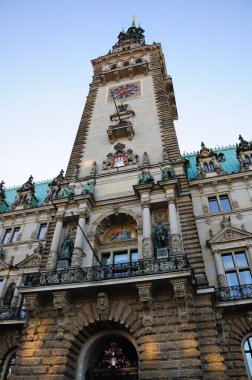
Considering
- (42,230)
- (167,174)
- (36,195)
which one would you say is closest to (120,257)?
(167,174)

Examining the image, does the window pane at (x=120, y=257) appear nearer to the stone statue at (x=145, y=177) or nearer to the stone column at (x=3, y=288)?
the stone statue at (x=145, y=177)

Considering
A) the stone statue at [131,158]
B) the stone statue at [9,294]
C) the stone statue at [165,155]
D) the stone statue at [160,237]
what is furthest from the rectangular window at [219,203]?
the stone statue at [9,294]

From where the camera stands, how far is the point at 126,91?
31.4m

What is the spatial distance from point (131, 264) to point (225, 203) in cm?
872

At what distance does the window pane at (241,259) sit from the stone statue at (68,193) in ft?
35.3

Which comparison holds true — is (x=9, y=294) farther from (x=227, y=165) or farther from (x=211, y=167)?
(x=227, y=165)

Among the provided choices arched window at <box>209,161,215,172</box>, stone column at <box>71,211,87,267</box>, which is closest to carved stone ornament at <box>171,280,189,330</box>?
stone column at <box>71,211,87,267</box>

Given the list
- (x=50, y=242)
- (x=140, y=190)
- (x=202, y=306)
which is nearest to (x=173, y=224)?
(x=140, y=190)

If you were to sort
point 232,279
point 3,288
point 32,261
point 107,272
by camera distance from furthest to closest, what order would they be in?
point 32,261 → point 3,288 → point 232,279 → point 107,272

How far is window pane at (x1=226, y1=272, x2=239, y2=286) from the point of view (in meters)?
17.0

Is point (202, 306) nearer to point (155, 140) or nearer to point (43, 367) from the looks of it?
point (43, 367)

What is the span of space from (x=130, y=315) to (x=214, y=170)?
13258 mm

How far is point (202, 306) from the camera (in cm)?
1417

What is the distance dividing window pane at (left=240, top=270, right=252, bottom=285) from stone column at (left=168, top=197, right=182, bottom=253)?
13.7ft
